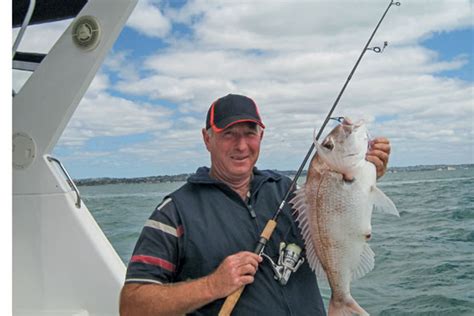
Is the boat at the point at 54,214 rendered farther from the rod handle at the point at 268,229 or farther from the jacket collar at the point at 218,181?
the rod handle at the point at 268,229

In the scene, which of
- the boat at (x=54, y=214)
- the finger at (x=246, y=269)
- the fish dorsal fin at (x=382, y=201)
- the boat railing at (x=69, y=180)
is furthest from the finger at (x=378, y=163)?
the boat railing at (x=69, y=180)

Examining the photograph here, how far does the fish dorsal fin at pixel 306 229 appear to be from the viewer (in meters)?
2.51

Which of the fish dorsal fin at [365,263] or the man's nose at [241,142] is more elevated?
the man's nose at [241,142]

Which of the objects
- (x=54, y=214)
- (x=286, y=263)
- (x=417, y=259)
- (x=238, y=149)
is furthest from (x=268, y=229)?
(x=417, y=259)

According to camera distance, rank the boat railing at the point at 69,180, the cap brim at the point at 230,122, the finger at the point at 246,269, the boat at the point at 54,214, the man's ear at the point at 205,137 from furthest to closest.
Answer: the boat railing at the point at 69,180 → the boat at the point at 54,214 → the man's ear at the point at 205,137 → the cap brim at the point at 230,122 → the finger at the point at 246,269

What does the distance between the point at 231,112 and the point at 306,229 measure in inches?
27.6

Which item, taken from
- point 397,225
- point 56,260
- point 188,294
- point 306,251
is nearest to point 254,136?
point 306,251

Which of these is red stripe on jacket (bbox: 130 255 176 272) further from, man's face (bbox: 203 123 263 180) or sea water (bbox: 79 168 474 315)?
sea water (bbox: 79 168 474 315)

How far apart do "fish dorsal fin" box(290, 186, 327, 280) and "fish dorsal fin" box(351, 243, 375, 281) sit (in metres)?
0.15

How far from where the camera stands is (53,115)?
128 inches

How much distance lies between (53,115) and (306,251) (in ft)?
5.93

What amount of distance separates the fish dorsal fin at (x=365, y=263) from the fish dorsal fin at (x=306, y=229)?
15cm

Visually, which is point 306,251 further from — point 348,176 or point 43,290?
point 43,290

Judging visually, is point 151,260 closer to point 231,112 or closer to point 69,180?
point 231,112
